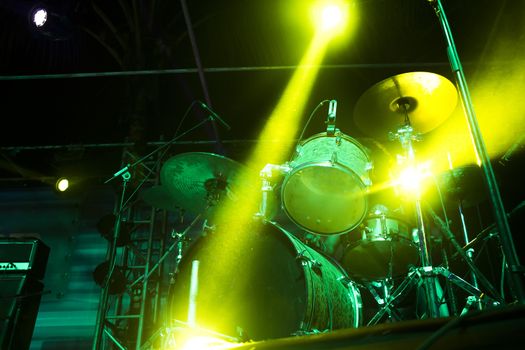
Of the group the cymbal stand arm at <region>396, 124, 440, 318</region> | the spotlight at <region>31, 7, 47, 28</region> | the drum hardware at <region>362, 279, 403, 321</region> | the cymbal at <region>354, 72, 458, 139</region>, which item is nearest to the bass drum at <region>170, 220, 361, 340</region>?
the drum hardware at <region>362, 279, 403, 321</region>

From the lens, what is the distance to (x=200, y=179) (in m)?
3.70

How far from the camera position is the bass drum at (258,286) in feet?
10.6

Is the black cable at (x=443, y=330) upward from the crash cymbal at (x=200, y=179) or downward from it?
downward

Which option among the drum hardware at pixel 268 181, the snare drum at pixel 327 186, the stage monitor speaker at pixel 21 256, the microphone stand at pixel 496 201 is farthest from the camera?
the stage monitor speaker at pixel 21 256

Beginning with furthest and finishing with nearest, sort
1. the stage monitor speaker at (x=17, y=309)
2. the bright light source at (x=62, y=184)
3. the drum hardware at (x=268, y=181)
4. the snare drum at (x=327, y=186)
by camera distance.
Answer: the bright light source at (x=62, y=184), the stage monitor speaker at (x=17, y=309), the drum hardware at (x=268, y=181), the snare drum at (x=327, y=186)

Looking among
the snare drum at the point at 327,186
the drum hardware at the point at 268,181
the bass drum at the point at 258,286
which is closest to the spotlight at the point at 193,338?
the bass drum at the point at 258,286

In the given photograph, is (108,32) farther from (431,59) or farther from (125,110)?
(431,59)

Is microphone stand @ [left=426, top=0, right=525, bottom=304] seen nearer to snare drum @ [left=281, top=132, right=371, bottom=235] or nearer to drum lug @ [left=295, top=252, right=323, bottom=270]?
snare drum @ [left=281, top=132, right=371, bottom=235]

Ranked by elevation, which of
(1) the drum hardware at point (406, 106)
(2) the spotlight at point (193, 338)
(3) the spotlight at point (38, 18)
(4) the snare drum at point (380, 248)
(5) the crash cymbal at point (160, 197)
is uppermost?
(3) the spotlight at point (38, 18)

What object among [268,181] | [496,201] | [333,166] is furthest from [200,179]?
[496,201]

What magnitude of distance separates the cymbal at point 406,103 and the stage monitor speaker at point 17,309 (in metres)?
4.00

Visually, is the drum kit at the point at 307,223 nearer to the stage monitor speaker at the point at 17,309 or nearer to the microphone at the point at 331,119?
the microphone at the point at 331,119

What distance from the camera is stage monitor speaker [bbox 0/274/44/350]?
14.9 feet

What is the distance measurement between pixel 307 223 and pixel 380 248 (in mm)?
1064
